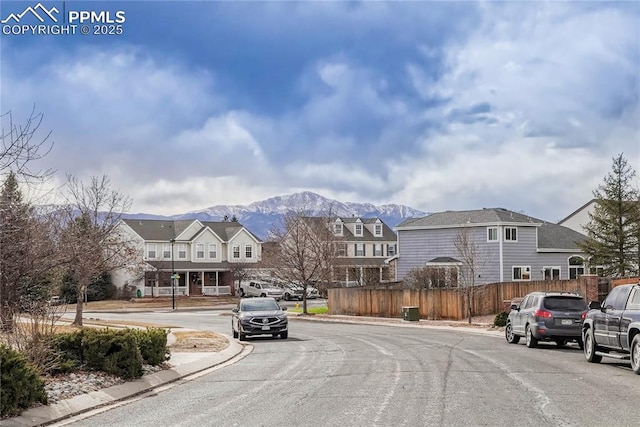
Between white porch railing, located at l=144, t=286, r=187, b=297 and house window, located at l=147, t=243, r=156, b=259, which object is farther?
house window, located at l=147, t=243, r=156, b=259

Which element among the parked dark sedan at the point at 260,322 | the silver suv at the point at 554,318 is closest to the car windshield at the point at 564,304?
the silver suv at the point at 554,318

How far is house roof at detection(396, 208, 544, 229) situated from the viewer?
59.0 metres

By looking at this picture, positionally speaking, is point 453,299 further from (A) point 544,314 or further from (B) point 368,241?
(B) point 368,241

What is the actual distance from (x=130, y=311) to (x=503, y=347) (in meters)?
42.7

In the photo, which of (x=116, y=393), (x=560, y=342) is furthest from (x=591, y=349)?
(x=116, y=393)

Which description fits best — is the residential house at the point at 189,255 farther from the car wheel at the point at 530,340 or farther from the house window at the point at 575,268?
the car wheel at the point at 530,340

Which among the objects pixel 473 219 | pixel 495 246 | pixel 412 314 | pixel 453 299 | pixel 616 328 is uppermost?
pixel 473 219

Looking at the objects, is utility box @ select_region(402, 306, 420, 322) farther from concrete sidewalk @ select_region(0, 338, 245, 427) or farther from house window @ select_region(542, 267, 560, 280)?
concrete sidewalk @ select_region(0, 338, 245, 427)

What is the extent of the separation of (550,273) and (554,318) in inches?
1529

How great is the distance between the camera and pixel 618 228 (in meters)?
46.2

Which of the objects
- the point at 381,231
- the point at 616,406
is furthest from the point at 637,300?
the point at 381,231

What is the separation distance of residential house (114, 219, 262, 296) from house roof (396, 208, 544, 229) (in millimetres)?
22717

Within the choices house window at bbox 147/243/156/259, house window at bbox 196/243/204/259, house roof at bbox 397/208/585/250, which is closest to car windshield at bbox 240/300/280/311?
house roof at bbox 397/208/585/250

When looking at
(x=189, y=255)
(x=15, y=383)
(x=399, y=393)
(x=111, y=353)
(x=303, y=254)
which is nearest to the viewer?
(x=15, y=383)
